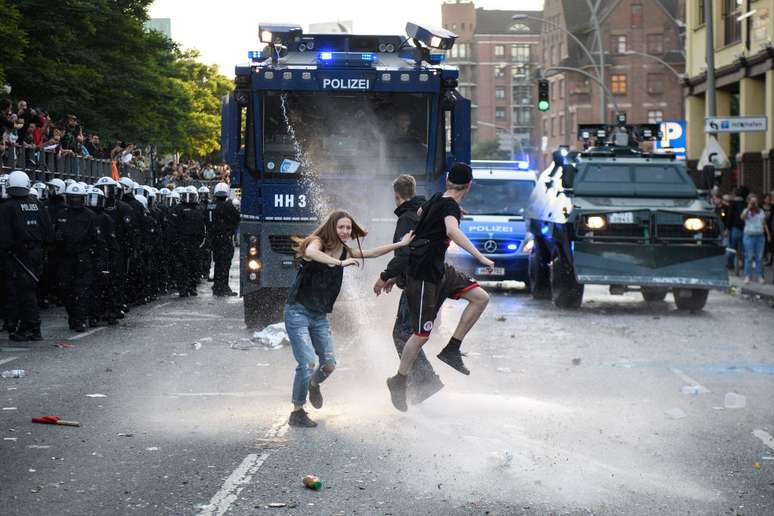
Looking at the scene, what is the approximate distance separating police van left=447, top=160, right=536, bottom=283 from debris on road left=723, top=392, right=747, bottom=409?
40.1ft

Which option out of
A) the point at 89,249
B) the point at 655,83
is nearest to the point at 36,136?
the point at 89,249

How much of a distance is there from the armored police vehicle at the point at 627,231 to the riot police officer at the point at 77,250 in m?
7.29

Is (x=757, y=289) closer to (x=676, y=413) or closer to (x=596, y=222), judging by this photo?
(x=596, y=222)

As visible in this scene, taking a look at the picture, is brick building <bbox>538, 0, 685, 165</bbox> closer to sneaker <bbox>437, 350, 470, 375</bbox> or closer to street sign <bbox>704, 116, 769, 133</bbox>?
street sign <bbox>704, 116, 769, 133</bbox>

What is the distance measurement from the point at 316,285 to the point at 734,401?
377cm

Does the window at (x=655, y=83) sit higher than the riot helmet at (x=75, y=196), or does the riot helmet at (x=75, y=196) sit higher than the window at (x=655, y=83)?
the window at (x=655, y=83)

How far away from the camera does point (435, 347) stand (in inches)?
605

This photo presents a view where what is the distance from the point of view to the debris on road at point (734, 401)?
1099 cm

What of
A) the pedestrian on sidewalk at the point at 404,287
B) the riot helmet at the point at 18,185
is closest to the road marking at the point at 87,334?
the riot helmet at the point at 18,185

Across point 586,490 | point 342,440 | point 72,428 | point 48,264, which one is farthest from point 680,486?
point 48,264

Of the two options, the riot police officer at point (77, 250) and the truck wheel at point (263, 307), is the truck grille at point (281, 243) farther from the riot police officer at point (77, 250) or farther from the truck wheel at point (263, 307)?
the riot police officer at point (77, 250)

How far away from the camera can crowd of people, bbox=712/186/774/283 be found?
28.0 m

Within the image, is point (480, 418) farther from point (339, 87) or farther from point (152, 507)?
point (339, 87)

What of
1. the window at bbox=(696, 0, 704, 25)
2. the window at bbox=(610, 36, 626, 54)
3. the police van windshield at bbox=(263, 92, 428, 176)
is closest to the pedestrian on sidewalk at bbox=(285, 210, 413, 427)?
the police van windshield at bbox=(263, 92, 428, 176)
